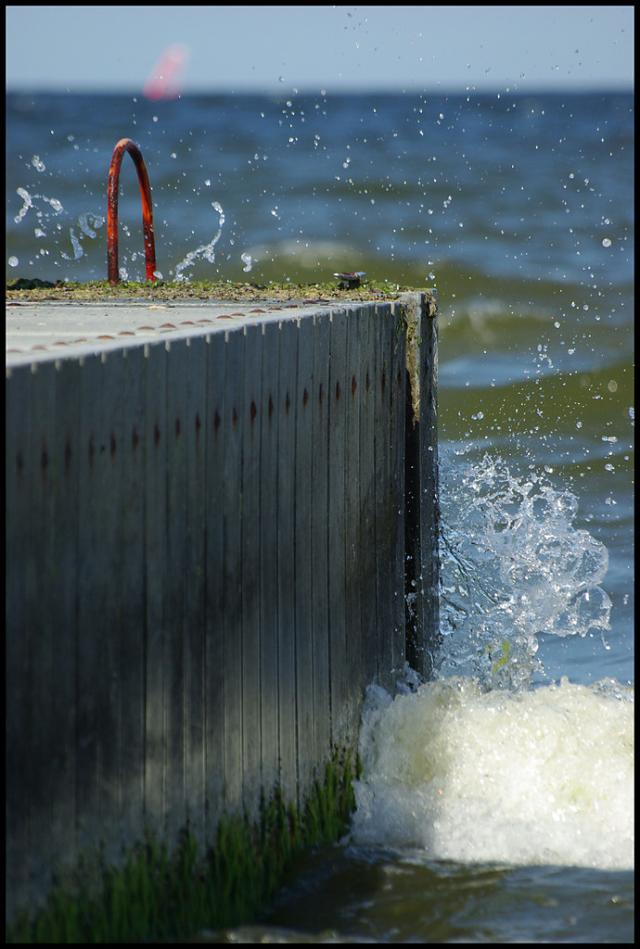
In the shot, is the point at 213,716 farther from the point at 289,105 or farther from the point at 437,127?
the point at 289,105

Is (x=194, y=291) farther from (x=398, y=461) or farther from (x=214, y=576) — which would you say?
(x=214, y=576)

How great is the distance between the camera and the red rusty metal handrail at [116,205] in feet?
21.8

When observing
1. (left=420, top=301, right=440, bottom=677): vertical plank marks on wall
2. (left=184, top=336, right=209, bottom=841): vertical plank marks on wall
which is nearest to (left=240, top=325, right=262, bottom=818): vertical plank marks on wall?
(left=184, top=336, right=209, bottom=841): vertical plank marks on wall

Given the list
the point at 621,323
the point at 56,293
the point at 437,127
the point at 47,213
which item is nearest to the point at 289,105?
the point at 437,127

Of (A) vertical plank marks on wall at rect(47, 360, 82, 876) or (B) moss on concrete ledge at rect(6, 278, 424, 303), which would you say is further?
(B) moss on concrete ledge at rect(6, 278, 424, 303)

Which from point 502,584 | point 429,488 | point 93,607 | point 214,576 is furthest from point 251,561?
point 502,584

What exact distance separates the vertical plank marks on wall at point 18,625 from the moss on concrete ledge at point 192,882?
24 centimetres

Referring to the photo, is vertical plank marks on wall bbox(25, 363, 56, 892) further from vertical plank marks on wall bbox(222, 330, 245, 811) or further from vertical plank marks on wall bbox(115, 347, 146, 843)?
vertical plank marks on wall bbox(222, 330, 245, 811)

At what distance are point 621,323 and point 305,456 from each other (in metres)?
14.9

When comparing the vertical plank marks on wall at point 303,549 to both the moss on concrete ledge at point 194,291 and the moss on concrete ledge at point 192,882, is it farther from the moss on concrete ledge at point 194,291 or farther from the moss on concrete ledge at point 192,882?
the moss on concrete ledge at point 194,291

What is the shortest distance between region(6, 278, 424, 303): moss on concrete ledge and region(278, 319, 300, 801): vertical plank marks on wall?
123cm

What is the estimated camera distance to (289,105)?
6875 centimetres

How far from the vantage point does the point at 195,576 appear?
4305 millimetres

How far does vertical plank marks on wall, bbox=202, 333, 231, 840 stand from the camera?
4.38 m
